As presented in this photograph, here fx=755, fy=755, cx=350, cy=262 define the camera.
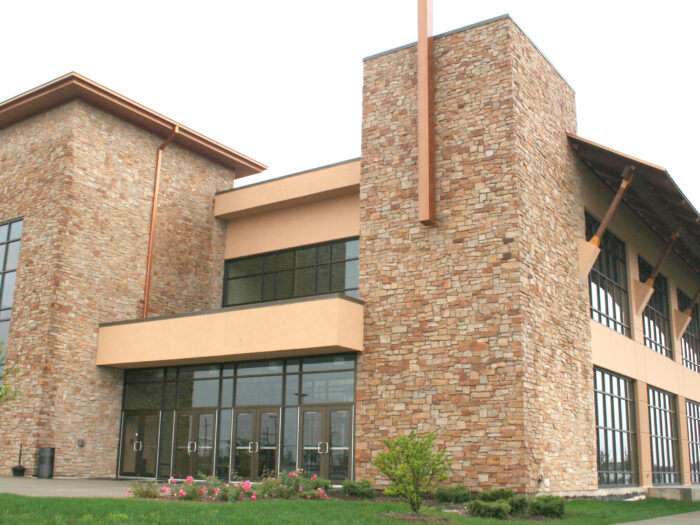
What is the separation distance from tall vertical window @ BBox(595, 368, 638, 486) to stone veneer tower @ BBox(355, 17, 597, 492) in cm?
112

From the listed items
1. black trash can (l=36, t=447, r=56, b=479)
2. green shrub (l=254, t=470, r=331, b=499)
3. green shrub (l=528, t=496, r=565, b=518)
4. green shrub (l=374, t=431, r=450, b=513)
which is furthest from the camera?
black trash can (l=36, t=447, r=56, b=479)

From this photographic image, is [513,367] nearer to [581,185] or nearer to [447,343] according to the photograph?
[447,343]

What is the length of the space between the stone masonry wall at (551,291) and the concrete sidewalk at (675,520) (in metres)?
2.70

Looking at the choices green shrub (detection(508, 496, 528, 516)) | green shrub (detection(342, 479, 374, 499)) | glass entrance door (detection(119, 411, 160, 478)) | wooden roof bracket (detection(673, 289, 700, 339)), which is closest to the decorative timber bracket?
wooden roof bracket (detection(673, 289, 700, 339))

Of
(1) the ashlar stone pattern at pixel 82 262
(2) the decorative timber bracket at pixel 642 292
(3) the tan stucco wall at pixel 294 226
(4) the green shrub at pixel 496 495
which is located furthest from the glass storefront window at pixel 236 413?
(2) the decorative timber bracket at pixel 642 292

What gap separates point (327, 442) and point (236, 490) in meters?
4.73

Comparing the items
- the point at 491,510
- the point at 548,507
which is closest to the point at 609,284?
the point at 548,507

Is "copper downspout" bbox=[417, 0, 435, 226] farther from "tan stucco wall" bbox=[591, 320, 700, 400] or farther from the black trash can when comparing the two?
the black trash can

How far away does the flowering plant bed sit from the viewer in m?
15.5

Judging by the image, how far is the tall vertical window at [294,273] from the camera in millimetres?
23812

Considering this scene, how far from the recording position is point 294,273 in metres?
25.2

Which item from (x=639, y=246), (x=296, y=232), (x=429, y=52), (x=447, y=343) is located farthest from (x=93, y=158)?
(x=639, y=246)

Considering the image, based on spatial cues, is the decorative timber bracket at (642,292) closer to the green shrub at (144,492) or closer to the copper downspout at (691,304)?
the copper downspout at (691,304)

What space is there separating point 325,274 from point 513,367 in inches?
326
